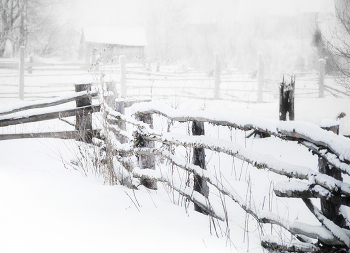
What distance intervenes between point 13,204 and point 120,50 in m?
22.5

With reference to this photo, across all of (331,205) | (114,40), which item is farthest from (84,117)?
(114,40)

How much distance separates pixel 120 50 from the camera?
23.5m

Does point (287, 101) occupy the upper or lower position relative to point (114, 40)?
lower

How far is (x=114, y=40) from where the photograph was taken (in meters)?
22.8

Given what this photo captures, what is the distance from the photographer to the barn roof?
22.3 meters

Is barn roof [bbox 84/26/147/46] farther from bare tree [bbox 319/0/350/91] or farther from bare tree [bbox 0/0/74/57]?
bare tree [bbox 319/0/350/91]

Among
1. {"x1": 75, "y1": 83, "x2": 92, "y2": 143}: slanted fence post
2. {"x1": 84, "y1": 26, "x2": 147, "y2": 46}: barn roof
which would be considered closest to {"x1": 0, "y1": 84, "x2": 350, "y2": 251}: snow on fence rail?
{"x1": 75, "y1": 83, "x2": 92, "y2": 143}: slanted fence post

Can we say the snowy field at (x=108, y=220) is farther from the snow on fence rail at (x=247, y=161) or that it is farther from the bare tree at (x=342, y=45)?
the bare tree at (x=342, y=45)

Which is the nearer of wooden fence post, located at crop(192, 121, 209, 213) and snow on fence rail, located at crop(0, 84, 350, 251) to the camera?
snow on fence rail, located at crop(0, 84, 350, 251)

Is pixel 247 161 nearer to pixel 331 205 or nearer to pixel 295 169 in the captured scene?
pixel 295 169

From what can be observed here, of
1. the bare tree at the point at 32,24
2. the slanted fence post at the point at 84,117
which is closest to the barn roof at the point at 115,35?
the bare tree at the point at 32,24

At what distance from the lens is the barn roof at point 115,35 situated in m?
22.3

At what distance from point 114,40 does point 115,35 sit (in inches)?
20.5

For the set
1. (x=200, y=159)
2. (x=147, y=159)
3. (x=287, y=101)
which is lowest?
(x=147, y=159)
